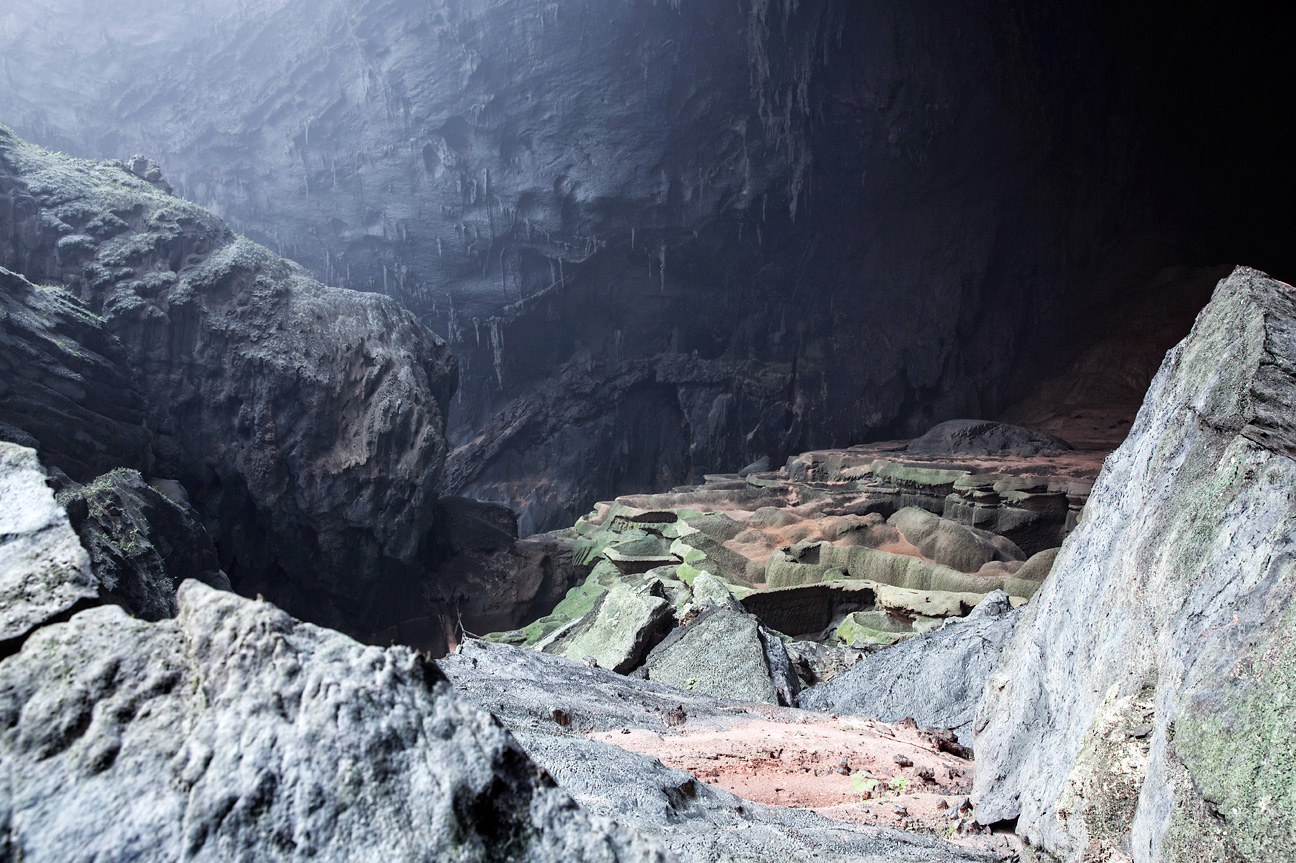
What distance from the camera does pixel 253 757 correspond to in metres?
0.94

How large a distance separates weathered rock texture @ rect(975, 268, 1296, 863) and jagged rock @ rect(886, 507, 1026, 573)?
6.06 m

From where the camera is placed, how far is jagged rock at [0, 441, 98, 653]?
3.39 feet

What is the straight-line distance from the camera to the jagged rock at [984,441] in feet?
50.8

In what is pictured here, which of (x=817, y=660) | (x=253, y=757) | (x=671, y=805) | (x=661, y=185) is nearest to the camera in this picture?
(x=253, y=757)

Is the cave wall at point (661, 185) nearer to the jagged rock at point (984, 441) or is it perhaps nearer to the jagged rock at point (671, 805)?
the jagged rock at point (984, 441)

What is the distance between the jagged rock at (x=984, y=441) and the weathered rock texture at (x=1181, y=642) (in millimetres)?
14568

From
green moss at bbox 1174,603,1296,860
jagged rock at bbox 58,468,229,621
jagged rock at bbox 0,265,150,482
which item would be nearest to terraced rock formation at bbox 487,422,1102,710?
green moss at bbox 1174,603,1296,860

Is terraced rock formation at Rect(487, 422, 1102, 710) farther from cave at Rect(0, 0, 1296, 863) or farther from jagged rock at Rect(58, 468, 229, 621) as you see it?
jagged rock at Rect(58, 468, 229, 621)

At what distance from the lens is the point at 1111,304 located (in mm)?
19438

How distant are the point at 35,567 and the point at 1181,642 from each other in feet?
7.11

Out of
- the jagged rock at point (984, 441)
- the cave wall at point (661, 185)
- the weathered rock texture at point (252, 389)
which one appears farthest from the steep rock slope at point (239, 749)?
the cave wall at point (661, 185)

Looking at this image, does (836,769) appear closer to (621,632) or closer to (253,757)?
(253,757)

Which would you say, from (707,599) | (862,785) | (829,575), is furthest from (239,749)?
(829,575)

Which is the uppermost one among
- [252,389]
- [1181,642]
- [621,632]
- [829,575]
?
[252,389]
